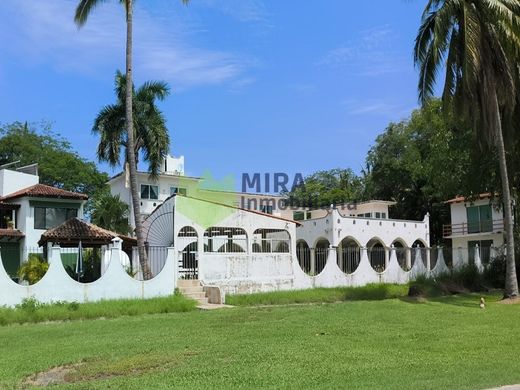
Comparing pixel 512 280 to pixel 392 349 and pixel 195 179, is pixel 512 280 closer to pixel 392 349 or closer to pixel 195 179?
pixel 392 349

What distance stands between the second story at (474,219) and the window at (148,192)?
84.7 ft

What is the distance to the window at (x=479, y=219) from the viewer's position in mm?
47825

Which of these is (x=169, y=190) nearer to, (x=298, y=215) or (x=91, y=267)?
(x=298, y=215)

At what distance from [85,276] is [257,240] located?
32.8ft

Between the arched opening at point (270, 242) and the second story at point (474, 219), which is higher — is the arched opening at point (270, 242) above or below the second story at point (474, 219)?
below

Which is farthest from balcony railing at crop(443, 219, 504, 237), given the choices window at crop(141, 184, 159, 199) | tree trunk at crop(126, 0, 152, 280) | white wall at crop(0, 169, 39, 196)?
white wall at crop(0, 169, 39, 196)

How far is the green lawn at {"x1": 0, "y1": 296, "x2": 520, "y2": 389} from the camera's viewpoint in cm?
825

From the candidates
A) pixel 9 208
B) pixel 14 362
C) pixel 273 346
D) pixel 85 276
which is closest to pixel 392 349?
pixel 273 346

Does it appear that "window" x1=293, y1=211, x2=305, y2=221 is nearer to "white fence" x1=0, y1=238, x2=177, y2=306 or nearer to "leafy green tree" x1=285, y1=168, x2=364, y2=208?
"leafy green tree" x1=285, y1=168, x2=364, y2=208

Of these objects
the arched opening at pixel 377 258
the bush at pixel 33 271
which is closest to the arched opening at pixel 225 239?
the arched opening at pixel 377 258

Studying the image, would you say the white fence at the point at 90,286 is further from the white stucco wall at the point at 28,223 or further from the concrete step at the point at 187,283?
the white stucco wall at the point at 28,223

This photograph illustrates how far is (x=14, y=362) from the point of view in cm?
1038

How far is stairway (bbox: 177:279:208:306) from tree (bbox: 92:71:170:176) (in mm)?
Result: 14015

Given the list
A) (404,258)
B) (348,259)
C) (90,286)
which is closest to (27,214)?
(90,286)
